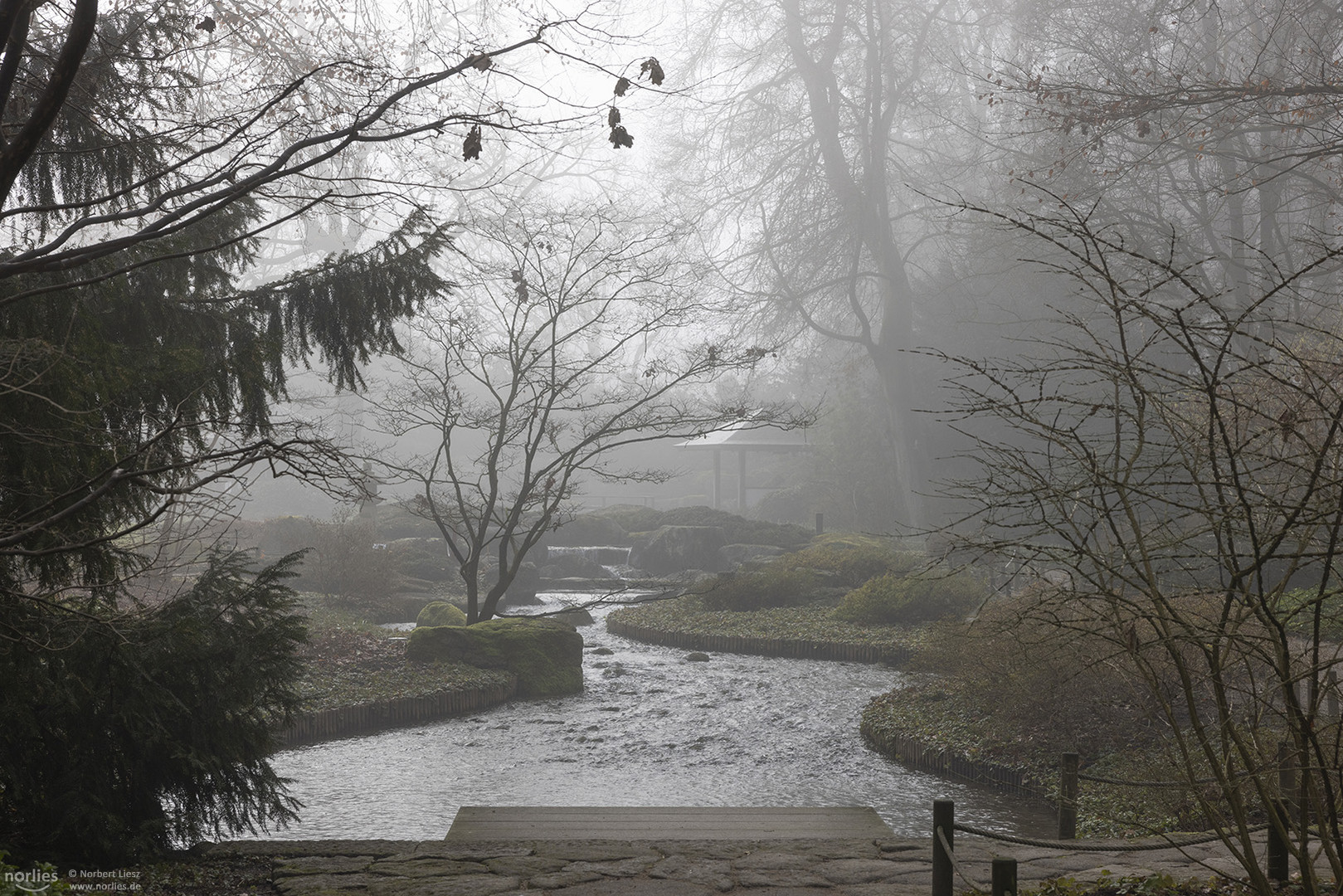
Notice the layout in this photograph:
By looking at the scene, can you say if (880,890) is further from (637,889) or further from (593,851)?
(593,851)

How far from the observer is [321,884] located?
4.20 meters

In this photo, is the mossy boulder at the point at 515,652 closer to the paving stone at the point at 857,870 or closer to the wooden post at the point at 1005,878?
the paving stone at the point at 857,870

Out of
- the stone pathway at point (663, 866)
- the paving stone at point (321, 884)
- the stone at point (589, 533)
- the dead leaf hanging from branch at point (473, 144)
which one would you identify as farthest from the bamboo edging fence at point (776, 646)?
the stone at point (589, 533)

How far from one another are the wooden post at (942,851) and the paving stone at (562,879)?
159 centimetres

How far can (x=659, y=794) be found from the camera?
706cm

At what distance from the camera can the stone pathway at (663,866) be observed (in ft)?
13.5

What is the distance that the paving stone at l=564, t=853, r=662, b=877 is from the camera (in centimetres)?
437

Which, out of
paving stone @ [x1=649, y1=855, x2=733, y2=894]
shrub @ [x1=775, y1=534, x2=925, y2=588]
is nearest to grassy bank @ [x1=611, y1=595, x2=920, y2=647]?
shrub @ [x1=775, y1=534, x2=925, y2=588]

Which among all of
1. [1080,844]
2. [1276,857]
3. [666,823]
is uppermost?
[1276,857]

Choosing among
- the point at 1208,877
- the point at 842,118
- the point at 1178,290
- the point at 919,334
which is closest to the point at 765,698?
the point at 1208,877

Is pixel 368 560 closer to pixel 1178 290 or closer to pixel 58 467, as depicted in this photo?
pixel 58 467

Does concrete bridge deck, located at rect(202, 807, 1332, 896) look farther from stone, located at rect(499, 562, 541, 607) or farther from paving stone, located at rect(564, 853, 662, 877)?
stone, located at rect(499, 562, 541, 607)

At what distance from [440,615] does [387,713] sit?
5323 mm

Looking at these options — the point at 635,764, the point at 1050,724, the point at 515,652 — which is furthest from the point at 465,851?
the point at 515,652
